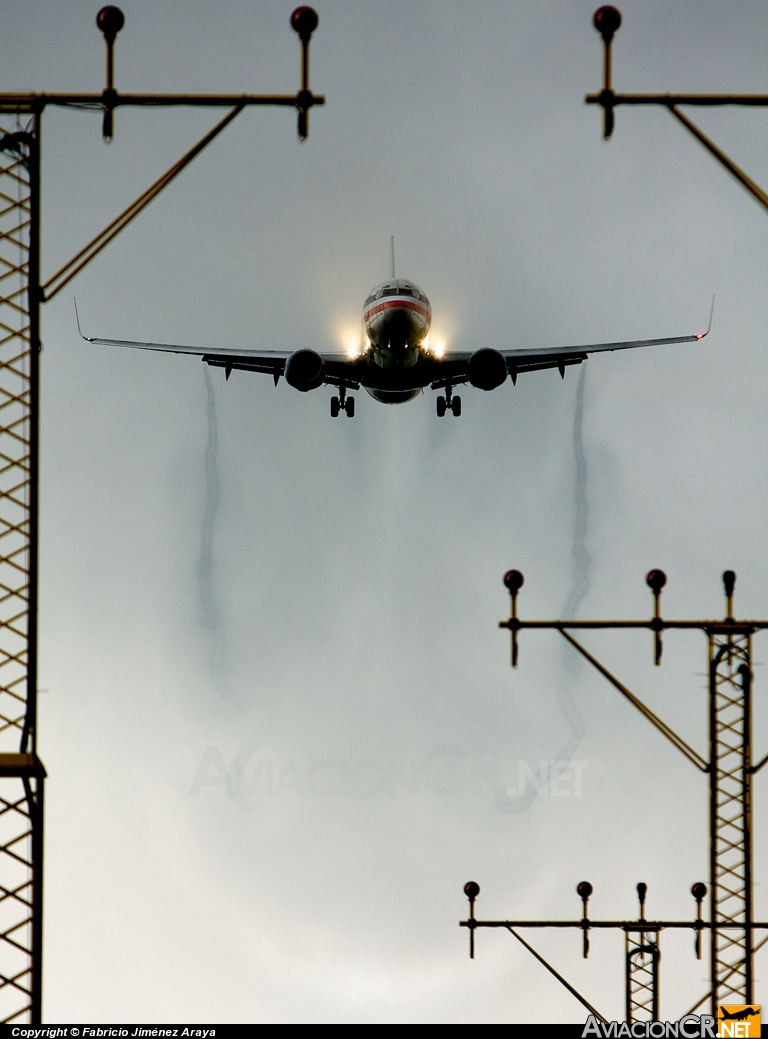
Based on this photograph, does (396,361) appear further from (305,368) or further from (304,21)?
(304,21)

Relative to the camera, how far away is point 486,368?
4681 centimetres

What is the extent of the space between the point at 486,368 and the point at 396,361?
9.26 feet

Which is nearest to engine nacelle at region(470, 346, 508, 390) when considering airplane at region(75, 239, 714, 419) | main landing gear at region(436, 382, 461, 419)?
airplane at region(75, 239, 714, 419)

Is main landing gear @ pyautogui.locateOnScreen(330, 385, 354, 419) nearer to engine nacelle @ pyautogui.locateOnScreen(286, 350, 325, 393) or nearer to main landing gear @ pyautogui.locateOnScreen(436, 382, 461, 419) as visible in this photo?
main landing gear @ pyautogui.locateOnScreen(436, 382, 461, 419)

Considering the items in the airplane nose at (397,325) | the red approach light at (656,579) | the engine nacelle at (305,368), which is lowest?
the red approach light at (656,579)

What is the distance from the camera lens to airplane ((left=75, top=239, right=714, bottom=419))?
46.7 metres

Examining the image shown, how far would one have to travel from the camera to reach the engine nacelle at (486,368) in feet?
154

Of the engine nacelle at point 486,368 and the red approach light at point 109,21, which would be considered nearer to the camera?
the red approach light at point 109,21

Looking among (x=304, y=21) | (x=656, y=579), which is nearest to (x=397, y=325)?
(x=656, y=579)

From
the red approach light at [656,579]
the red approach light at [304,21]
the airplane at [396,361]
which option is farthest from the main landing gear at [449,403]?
the red approach light at [304,21]

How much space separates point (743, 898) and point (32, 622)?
424 inches

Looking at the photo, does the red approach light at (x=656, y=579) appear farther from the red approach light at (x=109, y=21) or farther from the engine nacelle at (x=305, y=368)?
the engine nacelle at (x=305, y=368)

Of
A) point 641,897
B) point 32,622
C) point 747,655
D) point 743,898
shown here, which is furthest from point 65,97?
point 641,897

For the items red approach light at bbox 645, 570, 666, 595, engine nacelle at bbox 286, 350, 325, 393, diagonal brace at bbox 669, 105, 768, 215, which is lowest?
red approach light at bbox 645, 570, 666, 595
